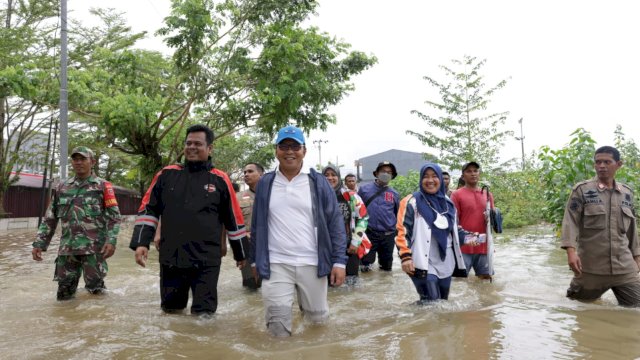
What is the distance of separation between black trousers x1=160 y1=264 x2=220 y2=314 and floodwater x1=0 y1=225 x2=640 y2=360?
0.54 ft

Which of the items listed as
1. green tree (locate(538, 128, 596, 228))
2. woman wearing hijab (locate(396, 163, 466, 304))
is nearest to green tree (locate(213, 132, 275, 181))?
green tree (locate(538, 128, 596, 228))

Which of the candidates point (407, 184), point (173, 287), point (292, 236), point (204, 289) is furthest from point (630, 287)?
point (407, 184)

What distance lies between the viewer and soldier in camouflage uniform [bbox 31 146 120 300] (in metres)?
5.29

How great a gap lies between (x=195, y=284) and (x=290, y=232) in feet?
3.57

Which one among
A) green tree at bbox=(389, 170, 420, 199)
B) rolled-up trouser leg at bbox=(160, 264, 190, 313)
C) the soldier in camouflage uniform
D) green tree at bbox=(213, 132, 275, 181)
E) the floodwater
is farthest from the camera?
green tree at bbox=(213, 132, 275, 181)

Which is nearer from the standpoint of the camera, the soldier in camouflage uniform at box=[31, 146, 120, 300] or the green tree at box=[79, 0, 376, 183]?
the soldier in camouflage uniform at box=[31, 146, 120, 300]

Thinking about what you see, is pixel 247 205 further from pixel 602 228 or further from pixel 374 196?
pixel 602 228

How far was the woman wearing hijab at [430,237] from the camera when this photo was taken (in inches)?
186

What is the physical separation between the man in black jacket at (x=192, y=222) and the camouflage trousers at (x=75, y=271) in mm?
1473

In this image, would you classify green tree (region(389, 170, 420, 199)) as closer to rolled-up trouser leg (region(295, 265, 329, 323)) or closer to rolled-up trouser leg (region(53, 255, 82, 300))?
rolled-up trouser leg (region(53, 255, 82, 300))

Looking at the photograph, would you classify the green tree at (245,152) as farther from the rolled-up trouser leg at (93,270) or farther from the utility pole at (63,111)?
the rolled-up trouser leg at (93,270)

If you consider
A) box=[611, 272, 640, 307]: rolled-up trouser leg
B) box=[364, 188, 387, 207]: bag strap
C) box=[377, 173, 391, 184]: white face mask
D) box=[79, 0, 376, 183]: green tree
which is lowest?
box=[611, 272, 640, 307]: rolled-up trouser leg

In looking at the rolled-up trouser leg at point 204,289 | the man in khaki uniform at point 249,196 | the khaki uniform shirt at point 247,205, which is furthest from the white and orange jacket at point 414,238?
the khaki uniform shirt at point 247,205

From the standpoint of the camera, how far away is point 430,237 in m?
4.78
